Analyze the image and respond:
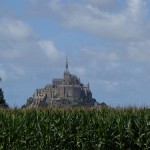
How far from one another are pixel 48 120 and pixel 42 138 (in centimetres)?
97

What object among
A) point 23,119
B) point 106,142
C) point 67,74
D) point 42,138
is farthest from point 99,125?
point 67,74

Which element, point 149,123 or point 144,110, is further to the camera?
point 144,110

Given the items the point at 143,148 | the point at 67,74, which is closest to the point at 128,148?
the point at 143,148

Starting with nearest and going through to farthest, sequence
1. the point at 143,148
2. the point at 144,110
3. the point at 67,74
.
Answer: the point at 143,148
the point at 144,110
the point at 67,74

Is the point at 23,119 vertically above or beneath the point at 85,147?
above

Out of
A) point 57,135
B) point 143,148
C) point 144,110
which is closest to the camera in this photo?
point 143,148

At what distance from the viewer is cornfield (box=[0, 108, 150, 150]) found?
52.3 feet

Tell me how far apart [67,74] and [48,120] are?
11750cm

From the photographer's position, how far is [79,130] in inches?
658

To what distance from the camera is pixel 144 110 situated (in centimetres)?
1819

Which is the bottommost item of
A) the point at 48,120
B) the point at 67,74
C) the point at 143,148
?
the point at 143,148

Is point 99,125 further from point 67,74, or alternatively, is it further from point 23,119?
point 67,74

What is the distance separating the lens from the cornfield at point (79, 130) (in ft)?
52.3

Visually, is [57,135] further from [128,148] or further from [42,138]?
[128,148]
